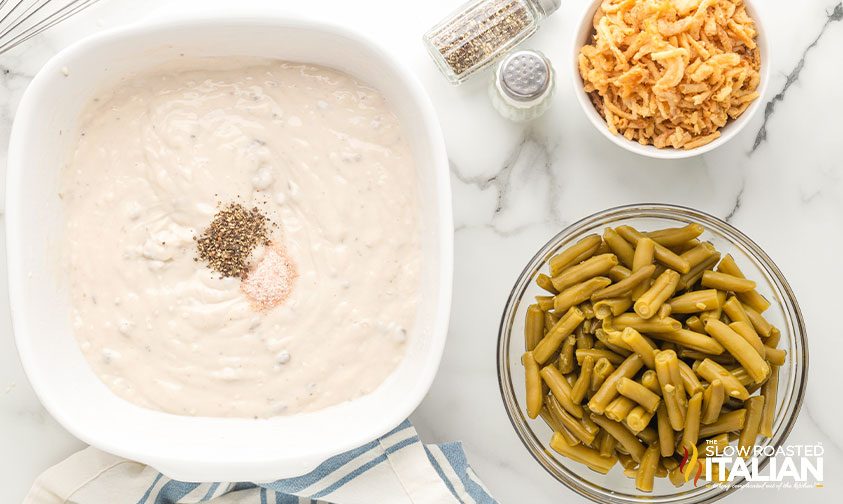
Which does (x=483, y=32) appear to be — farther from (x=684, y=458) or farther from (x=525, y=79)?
(x=684, y=458)

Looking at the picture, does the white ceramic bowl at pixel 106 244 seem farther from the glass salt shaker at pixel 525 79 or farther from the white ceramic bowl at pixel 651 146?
the white ceramic bowl at pixel 651 146

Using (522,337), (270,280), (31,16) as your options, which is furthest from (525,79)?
(31,16)

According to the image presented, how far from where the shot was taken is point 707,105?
1662 millimetres

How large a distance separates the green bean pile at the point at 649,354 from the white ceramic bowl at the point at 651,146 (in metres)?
0.16

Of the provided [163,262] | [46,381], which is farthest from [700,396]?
[46,381]

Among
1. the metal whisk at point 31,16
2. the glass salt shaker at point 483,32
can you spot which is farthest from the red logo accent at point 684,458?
the metal whisk at point 31,16

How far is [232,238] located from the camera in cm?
170

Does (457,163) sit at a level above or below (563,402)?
above

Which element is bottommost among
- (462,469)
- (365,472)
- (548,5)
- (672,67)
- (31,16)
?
(462,469)

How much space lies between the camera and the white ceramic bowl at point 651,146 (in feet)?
5.46

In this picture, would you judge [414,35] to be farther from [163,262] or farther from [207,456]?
[207,456]

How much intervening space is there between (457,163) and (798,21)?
0.79 m

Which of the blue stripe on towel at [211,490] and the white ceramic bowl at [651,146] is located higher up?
the white ceramic bowl at [651,146]

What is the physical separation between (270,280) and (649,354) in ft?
2.46
